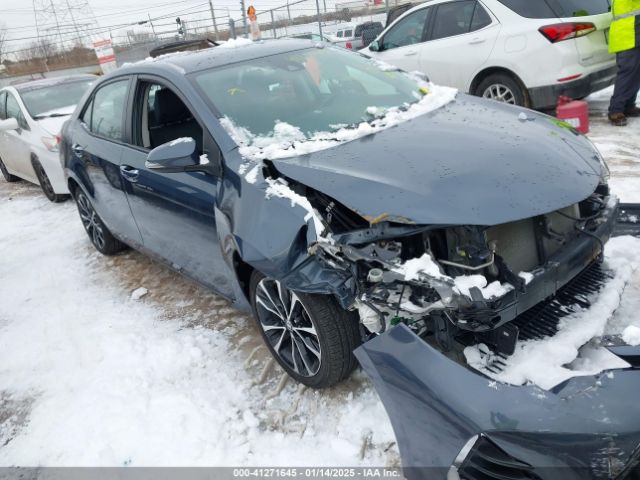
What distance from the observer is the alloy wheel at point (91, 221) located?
15.9 feet

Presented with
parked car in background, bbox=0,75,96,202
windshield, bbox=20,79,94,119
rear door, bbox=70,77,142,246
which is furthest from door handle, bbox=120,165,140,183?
windshield, bbox=20,79,94,119

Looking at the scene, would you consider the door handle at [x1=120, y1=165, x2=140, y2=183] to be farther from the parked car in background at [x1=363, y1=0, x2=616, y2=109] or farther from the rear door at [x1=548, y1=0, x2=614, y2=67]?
the rear door at [x1=548, y1=0, x2=614, y2=67]

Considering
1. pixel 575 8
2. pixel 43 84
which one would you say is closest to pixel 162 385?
pixel 575 8

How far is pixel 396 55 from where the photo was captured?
24.8 ft

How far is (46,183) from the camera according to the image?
709cm

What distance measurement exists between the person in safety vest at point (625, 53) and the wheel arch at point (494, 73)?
0.96m

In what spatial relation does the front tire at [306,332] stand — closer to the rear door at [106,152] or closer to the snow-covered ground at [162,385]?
the snow-covered ground at [162,385]

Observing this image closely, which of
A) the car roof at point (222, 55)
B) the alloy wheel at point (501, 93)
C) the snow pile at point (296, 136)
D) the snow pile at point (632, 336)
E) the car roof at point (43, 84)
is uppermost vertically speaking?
the car roof at point (222, 55)

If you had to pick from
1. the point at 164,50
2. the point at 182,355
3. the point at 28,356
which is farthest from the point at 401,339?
the point at 164,50

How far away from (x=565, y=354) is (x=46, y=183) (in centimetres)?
706

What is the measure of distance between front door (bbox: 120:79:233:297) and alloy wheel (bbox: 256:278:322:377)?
1.23 feet

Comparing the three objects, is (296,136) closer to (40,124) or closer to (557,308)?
(557,308)

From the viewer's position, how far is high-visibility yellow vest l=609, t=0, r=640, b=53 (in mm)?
5551

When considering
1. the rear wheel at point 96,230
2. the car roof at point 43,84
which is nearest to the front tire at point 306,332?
the rear wheel at point 96,230
